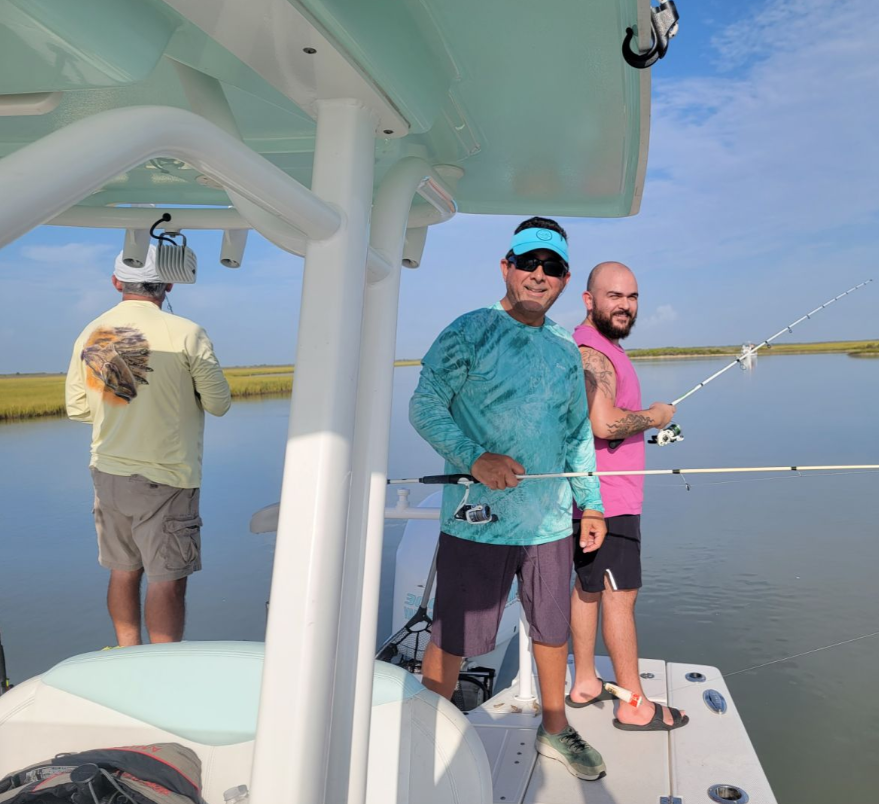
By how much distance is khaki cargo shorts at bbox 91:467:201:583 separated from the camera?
2.36 metres

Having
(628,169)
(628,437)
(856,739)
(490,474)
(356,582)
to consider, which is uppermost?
(628,169)

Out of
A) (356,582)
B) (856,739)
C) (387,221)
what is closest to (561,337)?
(387,221)

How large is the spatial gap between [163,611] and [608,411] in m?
1.53

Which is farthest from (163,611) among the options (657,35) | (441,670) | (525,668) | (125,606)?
(657,35)

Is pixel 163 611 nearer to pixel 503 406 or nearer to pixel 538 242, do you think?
pixel 503 406

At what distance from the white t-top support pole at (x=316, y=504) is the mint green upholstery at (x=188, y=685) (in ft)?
1.34

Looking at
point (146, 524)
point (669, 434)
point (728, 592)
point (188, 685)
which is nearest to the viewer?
point (188, 685)

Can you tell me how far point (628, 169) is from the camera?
1406mm

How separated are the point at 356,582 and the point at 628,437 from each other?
4.97 feet

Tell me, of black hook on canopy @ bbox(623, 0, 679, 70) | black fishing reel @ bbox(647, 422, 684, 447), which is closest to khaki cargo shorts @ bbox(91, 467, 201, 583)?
black fishing reel @ bbox(647, 422, 684, 447)

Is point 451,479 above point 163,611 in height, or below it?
above

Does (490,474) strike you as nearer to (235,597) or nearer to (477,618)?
(477,618)

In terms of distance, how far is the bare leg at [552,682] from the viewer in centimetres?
191

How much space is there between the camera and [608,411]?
2.19m
